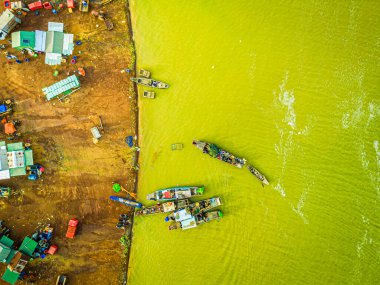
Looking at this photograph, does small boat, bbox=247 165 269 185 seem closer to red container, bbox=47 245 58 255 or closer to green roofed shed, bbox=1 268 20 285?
red container, bbox=47 245 58 255

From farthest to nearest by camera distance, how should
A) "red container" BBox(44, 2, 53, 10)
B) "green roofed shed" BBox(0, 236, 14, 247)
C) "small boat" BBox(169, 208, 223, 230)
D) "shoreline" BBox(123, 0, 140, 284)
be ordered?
"red container" BBox(44, 2, 53, 10) < "shoreline" BBox(123, 0, 140, 284) < "green roofed shed" BBox(0, 236, 14, 247) < "small boat" BBox(169, 208, 223, 230)

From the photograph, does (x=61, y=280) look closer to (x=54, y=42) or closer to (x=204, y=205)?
(x=204, y=205)

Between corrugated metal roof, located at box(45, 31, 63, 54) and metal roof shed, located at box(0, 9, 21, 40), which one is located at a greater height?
metal roof shed, located at box(0, 9, 21, 40)

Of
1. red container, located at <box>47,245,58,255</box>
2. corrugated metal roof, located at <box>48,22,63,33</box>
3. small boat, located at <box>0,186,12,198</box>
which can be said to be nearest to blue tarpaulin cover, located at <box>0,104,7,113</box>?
small boat, located at <box>0,186,12,198</box>

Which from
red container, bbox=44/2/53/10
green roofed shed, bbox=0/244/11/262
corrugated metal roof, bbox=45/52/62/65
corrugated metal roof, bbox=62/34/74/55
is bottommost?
green roofed shed, bbox=0/244/11/262

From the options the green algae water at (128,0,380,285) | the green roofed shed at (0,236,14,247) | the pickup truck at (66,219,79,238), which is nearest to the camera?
the green algae water at (128,0,380,285)

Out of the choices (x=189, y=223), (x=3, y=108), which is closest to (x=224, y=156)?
(x=189, y=223)

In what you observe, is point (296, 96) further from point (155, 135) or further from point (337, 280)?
point (337, 280)

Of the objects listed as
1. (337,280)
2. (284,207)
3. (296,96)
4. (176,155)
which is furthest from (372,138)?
(176,155)
